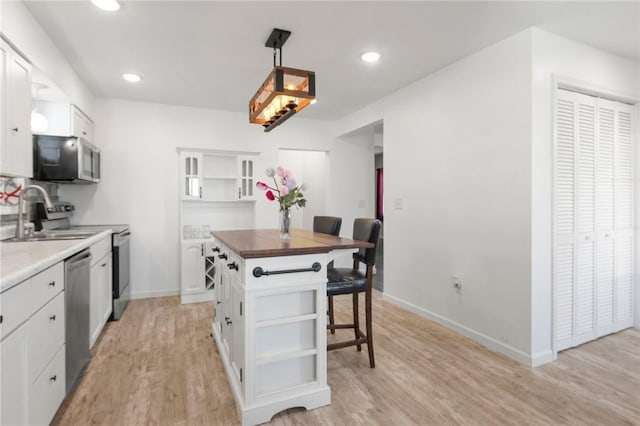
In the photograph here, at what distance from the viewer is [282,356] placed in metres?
1.90

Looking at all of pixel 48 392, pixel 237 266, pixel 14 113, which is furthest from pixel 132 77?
pixel 48 392

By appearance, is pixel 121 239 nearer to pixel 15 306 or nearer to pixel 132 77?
pixel 132 77

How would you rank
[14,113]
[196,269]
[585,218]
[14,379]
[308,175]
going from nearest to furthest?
[14,379] → [14,113] → [585,218] → [196,269] → [308,175]

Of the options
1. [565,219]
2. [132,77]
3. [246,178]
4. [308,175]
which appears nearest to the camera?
[565,219]

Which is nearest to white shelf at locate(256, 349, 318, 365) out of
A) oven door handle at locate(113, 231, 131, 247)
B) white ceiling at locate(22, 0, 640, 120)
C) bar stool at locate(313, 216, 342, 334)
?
bar stool at locate(313, 216, 342, 334)

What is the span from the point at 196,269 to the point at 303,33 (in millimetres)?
2990

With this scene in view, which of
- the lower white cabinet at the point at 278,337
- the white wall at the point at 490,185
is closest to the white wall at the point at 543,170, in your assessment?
the white wall at the point at 490,185

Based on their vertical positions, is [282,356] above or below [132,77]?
below

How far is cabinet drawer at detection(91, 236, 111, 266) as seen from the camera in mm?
2691

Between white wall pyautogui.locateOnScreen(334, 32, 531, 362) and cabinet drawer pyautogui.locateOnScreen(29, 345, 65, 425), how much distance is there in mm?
2967

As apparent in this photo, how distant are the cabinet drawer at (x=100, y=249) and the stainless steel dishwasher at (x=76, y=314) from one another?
0.84 feet

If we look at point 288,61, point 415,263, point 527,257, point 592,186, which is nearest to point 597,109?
point 592,186

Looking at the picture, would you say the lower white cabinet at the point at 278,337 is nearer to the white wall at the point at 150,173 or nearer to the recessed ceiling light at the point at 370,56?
the recessed ceiling light at the point at 370,56

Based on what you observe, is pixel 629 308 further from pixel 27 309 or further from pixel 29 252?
pixel 29 252
